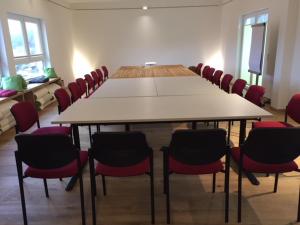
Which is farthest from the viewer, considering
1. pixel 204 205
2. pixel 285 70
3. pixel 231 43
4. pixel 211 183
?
pixel 231 43

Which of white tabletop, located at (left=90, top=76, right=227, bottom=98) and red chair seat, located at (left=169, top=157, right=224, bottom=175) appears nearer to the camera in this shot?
red chair seat, located at (left=169, top=157, right=224, bottom=175)

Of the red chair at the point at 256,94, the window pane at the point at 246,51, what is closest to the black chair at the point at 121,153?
the red chair at the point at 256,94

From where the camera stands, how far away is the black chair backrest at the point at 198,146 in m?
1.70

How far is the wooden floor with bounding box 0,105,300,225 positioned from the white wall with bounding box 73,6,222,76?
724 centimetres

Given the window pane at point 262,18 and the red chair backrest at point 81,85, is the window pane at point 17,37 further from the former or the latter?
the window pane at point 262,18

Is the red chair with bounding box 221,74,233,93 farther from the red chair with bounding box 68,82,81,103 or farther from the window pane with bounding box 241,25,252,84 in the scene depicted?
the window pane with bounding box 241,25,252,84

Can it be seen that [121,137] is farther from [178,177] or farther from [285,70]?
[285,70]

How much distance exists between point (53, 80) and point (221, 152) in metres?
5.79

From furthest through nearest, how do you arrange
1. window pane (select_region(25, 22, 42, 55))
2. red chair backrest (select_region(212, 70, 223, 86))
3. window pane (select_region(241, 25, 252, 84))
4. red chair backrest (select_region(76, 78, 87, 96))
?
window pane (select_region(241, 25, 252, 84)) → window pane (select_region(25, 22, 42, 55)) → red chair backrest (select_region(212, 70, 223, 86)) → red chair backrest (select_region(76, 78, 87, 96))

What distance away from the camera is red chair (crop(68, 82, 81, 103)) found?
3692 millimetres

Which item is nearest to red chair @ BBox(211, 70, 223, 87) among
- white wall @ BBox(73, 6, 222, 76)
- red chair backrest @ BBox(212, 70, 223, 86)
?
red chair backrest @ BBox(212, 70, 223, 86)

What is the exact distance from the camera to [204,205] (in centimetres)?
223

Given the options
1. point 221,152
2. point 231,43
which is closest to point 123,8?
point 231,43

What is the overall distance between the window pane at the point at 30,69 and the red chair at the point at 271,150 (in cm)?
558
